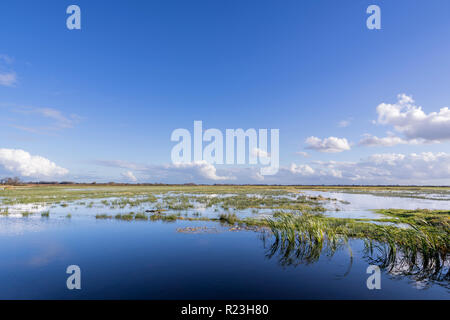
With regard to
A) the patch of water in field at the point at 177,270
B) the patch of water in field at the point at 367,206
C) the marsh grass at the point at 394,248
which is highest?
the marsh grass at the point at 394,248

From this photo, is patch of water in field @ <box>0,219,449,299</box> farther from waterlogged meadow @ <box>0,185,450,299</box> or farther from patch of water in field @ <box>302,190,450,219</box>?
patch of water in field @ <box>302,190,450,219</box>

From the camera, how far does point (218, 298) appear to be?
9305 millimetres

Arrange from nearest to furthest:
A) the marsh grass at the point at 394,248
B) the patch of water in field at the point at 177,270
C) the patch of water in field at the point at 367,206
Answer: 1. the patch of water in field at the point at 177,270
2. the marsh grass at the point at 394,248
3. the patch of water in field at the point at 367,206

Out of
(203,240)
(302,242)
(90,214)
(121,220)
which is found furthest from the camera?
(90,214)

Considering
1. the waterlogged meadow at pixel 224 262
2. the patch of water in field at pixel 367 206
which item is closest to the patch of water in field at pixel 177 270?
the waterlogged meadow at pixel 224 262

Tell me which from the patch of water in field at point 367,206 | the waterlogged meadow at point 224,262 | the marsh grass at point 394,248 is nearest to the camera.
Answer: the waterlogged meadow at point 224,262

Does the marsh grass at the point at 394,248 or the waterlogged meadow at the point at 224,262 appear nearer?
the waterlogged meadow at the point at 224,262

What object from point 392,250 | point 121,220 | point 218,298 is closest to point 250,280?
point 218,298

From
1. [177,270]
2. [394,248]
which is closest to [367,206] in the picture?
[394,248]

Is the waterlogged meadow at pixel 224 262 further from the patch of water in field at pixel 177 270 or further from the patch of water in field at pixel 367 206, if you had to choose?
the patch of water in field at pixel 367 206

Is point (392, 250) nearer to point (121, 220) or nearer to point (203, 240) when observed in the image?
point (203, 240)

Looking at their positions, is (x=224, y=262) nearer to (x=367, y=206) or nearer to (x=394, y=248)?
(x=394, y=248)

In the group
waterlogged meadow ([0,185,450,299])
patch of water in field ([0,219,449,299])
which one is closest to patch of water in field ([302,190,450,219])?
waterlogged meadow ([0,185,450,299])
